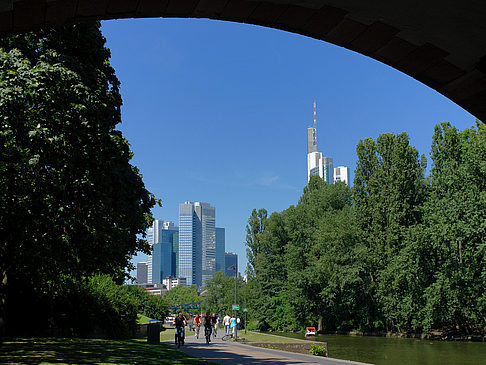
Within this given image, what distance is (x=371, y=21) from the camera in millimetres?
3369

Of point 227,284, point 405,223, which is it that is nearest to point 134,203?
point 405,223

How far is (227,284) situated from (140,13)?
103522 millimetres

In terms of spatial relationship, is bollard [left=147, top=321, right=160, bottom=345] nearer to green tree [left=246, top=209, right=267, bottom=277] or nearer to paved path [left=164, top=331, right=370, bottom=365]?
paved path [left=164, top=331, right=370, bottom=365]

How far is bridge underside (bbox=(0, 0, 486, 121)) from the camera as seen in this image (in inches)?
114

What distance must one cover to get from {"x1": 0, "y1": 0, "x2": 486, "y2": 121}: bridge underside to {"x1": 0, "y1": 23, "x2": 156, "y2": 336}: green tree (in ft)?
33.7

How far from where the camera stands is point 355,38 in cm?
353

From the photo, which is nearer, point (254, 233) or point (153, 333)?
point (153, 333)

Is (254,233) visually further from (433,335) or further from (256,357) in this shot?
(256,357)

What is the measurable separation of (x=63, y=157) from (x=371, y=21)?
11.9 m

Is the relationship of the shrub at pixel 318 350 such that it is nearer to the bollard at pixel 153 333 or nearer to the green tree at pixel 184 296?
the bollard at pixel 153 333

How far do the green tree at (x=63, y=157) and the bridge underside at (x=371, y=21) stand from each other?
404 inches

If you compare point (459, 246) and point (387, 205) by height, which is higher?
point (387, 205)

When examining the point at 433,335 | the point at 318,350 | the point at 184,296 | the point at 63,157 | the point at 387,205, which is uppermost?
the point at 387,205

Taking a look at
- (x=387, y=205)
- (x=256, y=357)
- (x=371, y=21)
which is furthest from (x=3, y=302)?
(x=387, y=205)
